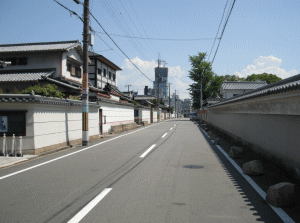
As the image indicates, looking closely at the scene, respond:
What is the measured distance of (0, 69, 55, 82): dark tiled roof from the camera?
813 inches

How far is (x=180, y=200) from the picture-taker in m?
Answer: 4.86

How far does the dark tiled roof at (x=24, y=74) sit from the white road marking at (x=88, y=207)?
17.5 meters

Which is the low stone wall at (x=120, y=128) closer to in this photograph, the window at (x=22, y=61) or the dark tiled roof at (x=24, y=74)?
the dark tiled roof at (x=24, y=74)

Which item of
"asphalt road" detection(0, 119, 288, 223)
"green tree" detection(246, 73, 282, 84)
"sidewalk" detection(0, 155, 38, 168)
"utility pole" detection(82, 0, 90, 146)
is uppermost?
"green tree" detection(246, 73, 282, 84)

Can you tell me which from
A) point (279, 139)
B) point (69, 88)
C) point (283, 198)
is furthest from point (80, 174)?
point (69, 88)

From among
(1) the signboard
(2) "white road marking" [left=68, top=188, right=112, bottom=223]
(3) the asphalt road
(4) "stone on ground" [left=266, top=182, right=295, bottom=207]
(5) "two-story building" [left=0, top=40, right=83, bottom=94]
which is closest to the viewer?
(2) "white road marking" [left=68, top=188, right=112, bottom=223]

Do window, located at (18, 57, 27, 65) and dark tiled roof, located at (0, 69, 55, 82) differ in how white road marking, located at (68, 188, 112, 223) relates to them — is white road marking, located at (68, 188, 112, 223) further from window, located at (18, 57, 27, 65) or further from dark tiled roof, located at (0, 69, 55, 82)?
window, located at (18, 57, 27, 65)

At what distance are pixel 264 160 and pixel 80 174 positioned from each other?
6.45 meters

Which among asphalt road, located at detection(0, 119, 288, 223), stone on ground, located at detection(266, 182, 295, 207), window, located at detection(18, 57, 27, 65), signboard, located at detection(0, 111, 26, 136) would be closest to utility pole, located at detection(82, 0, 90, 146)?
signboard, located at detection(0, 111, 26, 136)

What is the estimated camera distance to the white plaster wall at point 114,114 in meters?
22.4

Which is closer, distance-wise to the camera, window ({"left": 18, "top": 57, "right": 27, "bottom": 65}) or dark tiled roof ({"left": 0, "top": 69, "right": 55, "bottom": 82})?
dark tiled roof ({"left": 0, "top": 69, "right": 55, "bottom": 82})

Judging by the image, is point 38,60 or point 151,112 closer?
point 38,60

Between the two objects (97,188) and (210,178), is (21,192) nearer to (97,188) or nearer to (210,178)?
(97,188)

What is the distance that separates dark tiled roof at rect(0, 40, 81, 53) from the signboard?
13524mm
